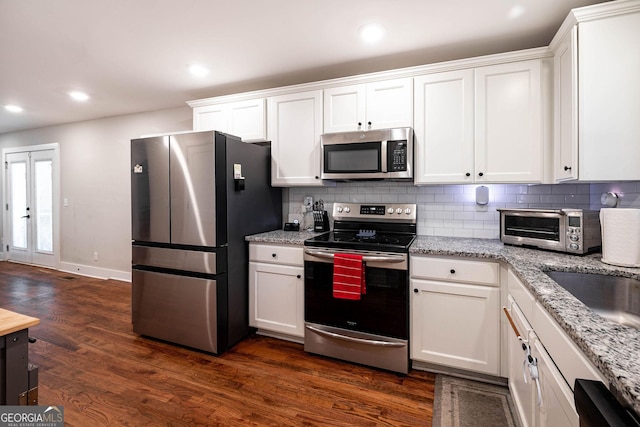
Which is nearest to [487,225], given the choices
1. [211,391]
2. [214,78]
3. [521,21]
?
[521,21]

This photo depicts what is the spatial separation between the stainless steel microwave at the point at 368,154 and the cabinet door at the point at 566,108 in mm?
928

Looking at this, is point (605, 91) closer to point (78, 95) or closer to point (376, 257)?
point (376, 257)

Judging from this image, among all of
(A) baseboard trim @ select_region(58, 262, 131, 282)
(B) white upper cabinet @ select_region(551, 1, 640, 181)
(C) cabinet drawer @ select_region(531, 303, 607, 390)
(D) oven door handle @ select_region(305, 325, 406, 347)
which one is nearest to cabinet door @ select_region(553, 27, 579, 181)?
(B) white upper cabinet @ select_region(551, 1, 640, 181)

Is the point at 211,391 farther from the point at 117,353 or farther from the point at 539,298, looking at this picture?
the point at 539,298

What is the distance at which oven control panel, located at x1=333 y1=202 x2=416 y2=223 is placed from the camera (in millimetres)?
2678

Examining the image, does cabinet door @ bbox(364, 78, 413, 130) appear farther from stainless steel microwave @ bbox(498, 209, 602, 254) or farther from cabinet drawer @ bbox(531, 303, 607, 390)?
cabinet drawer @ bbox(531, 303, 607, 390)

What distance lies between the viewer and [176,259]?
253cm

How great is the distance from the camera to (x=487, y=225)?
252 cm

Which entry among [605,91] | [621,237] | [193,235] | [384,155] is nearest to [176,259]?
[193,235]

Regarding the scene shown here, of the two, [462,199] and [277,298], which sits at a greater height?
[462,199]

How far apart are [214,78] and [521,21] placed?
2550mm

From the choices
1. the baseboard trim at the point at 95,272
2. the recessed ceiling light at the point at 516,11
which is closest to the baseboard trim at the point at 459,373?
the recessed ceiling light at the point at 516,11

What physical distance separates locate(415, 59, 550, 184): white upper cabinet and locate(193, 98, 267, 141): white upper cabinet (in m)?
1.45

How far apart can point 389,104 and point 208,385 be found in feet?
8.15
